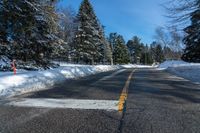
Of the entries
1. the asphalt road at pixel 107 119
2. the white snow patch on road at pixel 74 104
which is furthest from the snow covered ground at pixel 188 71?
the asphalt road at pixel 107 119

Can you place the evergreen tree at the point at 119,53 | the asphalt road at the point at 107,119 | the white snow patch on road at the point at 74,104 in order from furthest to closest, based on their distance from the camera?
1. the evergreen tree at the point at 119,53
2. the white snow patch on road at the point at 74,104
3. the asphalt road at the point at 107,119

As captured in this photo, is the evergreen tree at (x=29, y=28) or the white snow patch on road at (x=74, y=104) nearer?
the white snow patch on road at (x=74, y=104)

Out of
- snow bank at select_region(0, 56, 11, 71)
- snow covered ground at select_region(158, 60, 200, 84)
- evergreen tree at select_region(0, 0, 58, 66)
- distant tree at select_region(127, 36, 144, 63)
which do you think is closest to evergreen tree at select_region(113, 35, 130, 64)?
distant tree at select_region(127, 36, 144, 63)

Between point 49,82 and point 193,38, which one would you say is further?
point 193,38

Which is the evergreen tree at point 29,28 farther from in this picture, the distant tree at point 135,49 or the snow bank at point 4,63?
the distant tree at point 135,49

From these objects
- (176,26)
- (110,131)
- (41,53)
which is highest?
(176,26)

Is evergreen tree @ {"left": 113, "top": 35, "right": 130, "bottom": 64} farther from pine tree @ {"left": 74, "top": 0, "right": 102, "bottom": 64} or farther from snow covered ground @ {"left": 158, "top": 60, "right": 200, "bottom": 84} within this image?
snow covered ground @ {"left": 158, "top": 60, "right": 200, "bottom": 84}

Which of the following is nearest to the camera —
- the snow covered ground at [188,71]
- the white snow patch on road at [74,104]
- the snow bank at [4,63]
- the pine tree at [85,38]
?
the white snow patch on road at [74,104]

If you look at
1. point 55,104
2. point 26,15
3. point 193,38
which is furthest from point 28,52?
point 193,38

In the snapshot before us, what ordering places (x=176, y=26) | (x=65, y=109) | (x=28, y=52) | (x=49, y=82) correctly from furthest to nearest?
(x=28, y=52) → (x=176, y=26) → (x=49, y=82) → (x=65, y=109)

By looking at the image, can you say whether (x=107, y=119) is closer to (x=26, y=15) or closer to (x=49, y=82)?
(x=49, y=82)

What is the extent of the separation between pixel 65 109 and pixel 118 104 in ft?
4.28

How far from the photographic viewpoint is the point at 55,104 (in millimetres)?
6711

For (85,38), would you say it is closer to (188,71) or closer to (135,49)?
(188,71)
